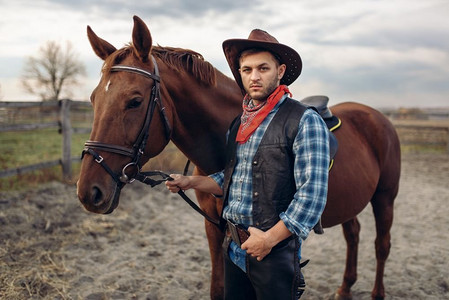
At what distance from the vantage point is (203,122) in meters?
2.22

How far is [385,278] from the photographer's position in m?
3.75

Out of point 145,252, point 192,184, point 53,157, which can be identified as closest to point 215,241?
point 192,184

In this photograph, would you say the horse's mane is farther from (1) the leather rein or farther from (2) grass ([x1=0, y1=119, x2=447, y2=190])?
(2) grass ([x1=0, y1=119, x2=447, y2=190])

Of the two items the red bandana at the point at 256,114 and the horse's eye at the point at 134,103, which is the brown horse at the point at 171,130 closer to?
the horse's eye at the point at 134,103

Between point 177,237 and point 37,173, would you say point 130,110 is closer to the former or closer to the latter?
point 177,237

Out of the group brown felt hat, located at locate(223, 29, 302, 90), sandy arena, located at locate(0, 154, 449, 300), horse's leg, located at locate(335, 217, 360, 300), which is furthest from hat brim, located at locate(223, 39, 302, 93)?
sandy arena, located at locate(0, 154, 449, 300)

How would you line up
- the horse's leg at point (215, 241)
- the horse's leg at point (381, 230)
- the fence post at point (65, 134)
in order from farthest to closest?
1. the fence post at point (65, 134)
2. the horse's leg at point (381, 230)
3. the horse's leg at point (215, 241)

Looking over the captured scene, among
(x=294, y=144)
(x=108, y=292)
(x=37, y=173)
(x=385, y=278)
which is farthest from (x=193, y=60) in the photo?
(x=37, y=173)

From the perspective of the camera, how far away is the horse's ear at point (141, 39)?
5.96ft

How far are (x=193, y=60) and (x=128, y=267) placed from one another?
269 centimetres

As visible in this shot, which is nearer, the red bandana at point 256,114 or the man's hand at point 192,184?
the red bandana at point 256,114

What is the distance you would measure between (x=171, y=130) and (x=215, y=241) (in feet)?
2.97

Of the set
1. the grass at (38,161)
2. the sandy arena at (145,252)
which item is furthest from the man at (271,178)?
the grass at (38,161)

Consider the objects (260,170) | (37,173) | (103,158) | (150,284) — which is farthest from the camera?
(37,173)
